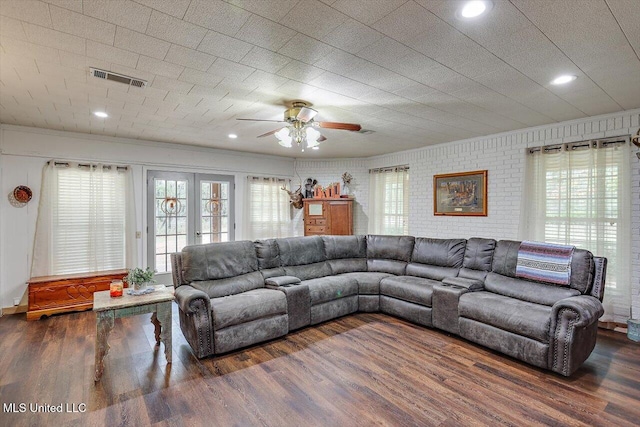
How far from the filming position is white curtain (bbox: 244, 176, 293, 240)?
6.28 m

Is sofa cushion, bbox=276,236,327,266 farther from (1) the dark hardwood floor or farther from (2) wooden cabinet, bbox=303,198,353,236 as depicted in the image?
(2) wooden cabinet, bbox=303,198,353,236

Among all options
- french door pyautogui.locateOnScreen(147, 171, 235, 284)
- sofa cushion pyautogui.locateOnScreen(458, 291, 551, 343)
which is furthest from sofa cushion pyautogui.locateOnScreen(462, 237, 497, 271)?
french door pyautogui.locateOnScreen(147, 171, 235, 284)

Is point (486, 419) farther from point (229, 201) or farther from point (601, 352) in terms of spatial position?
point (229, 201)

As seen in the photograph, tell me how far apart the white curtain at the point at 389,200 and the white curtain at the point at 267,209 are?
182 centimetres

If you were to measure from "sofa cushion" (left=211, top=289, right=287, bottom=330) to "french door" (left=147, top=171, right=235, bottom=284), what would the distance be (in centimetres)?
261

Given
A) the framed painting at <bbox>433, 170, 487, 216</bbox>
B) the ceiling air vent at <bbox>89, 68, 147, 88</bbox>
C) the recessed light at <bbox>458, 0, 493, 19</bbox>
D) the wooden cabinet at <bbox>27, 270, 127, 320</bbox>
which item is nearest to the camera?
the recessed light at <bbox>458, 0, 493, 19</bbox>

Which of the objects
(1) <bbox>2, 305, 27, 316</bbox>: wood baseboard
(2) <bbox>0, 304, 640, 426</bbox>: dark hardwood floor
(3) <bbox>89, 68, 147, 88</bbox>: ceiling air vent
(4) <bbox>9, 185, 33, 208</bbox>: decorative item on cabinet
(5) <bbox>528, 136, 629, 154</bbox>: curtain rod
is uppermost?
Answer: (3) <bbox>89, 68, 147, 88</bbox>: ceiling air vent

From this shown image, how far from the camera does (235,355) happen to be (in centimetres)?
315

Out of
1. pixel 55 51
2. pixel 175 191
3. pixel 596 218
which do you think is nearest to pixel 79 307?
pixel 175 191

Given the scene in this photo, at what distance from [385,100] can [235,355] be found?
3020 millimetres

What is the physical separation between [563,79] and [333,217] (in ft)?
14.0

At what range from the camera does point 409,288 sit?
13.4 feet

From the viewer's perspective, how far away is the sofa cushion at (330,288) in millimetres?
3953

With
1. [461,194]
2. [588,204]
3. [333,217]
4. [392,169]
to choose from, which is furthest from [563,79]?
[333,217]
